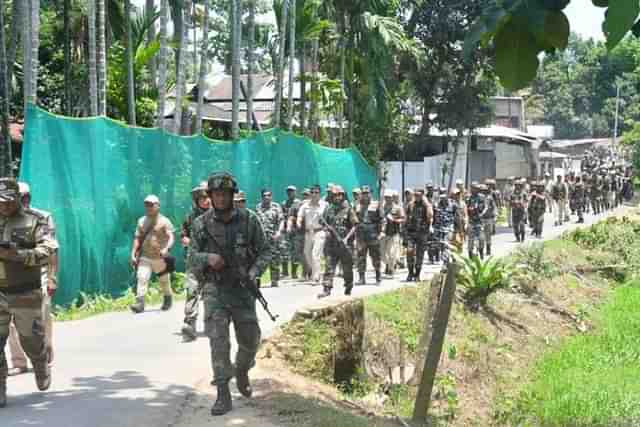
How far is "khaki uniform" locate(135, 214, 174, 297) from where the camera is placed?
1070cm

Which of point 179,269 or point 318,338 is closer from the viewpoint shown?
point 318,338

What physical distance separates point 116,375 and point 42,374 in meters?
0.98

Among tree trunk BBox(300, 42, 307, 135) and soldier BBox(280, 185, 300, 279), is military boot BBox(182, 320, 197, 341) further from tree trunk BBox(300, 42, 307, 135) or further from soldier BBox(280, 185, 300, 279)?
tree trunk BBox(300, 42, 307, 135)

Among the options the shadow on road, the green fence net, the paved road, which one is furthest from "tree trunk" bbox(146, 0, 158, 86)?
the shadow on road

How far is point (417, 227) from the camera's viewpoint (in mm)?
14359

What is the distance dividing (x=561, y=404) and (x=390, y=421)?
2.53 metres

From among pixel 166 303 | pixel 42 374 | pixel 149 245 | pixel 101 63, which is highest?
pixel 101 63

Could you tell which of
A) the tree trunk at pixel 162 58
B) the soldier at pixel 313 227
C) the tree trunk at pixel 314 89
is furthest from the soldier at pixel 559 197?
the tree trunk at pixel 162 58

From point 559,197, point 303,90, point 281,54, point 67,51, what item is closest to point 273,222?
point 281,54

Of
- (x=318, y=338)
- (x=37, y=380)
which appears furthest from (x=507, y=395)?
(x=37, y=380)

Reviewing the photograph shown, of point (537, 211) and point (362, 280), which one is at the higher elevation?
point (537, 211)

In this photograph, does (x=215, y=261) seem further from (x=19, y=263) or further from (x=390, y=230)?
(x=390, y=230)

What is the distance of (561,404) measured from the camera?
338 inches

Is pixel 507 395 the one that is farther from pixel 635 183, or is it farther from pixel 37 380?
pixel 635 183
